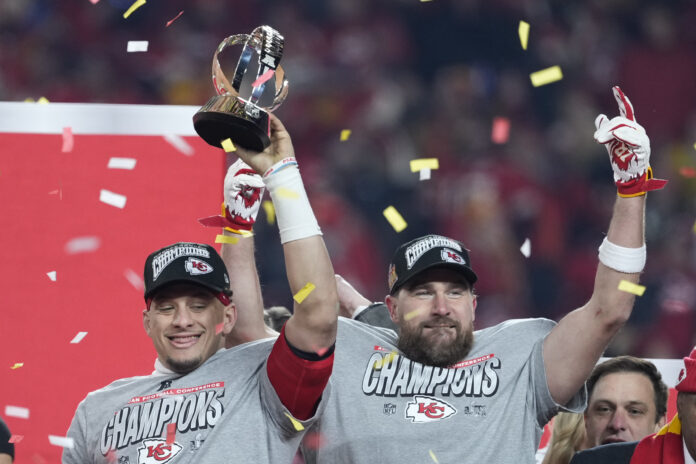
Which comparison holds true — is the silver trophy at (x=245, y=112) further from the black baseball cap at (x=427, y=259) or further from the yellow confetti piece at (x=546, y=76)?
the yellow confetti piece at (x=546, y=76)

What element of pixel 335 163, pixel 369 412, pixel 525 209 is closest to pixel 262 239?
pixel 335 163

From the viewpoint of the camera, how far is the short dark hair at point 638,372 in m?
→ 2.71

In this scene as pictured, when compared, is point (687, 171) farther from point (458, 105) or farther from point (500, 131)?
point (458, 105)

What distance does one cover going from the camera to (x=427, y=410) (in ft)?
7.53

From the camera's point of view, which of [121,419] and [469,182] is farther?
[469,182]

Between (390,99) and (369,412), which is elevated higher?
(390,99)

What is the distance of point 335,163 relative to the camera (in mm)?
4395

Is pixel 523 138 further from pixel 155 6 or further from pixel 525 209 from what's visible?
pixel 155 6

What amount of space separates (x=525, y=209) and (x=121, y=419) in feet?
8.41

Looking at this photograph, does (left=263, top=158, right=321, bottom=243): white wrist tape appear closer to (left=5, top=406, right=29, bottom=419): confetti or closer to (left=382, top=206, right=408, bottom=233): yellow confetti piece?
(left=5, top=406, right=29, bottom=419): confetti

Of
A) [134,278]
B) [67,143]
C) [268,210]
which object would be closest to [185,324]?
[134,278]

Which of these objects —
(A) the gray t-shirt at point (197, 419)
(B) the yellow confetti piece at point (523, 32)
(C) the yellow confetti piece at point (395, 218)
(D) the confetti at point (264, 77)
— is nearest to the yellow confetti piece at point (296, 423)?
(A) the gray t-shirt at point (197, 419)

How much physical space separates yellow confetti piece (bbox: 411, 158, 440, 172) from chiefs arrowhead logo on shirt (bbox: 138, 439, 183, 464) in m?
2.34

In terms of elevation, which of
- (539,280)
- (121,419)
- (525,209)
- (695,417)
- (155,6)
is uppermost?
(155,6)
